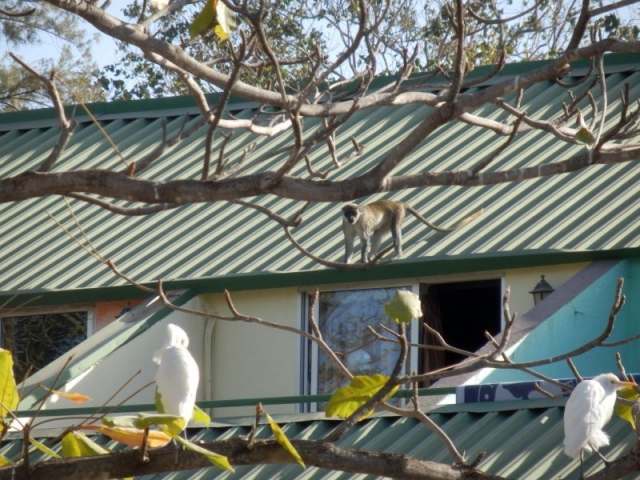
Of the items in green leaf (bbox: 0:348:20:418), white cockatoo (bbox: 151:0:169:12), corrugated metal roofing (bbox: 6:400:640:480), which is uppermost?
white cockatoo (bbox: 151:0:169:12)

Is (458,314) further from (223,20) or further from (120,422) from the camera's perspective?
(120,422)

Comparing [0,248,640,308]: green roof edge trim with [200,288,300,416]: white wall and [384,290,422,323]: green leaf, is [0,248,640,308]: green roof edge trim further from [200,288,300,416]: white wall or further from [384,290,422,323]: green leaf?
[384,290,422,323]: green leaf

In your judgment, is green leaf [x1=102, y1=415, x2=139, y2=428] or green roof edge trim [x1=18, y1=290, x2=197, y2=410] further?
green roof edge trim [x1=18, y1=290, x2=197, y2=410]

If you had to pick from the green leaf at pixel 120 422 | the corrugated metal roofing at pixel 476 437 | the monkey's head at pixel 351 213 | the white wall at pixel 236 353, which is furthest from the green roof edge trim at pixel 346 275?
the green leaf at pixel 120 422

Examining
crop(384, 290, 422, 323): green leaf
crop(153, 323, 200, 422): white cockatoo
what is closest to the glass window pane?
crop(153, 323, 200, 422): white cockatoo

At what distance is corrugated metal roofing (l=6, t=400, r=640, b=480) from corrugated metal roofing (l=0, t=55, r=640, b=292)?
7.51 feet

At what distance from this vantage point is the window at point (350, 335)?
403 inches

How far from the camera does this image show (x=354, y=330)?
33.7 ft

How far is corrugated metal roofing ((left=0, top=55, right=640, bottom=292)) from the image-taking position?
988cm

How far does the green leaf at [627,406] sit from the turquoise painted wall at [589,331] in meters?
2.92

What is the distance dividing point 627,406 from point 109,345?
5.34 m

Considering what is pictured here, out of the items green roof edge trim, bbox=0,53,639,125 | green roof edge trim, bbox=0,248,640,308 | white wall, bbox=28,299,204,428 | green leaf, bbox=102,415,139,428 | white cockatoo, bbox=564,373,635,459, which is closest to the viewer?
green leaf, bbox=102,415,139,428

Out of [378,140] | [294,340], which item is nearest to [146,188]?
[294,340]

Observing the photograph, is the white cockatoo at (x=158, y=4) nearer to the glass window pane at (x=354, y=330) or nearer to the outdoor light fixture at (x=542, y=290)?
the outdoor light fixture at (x=542, y=290)
